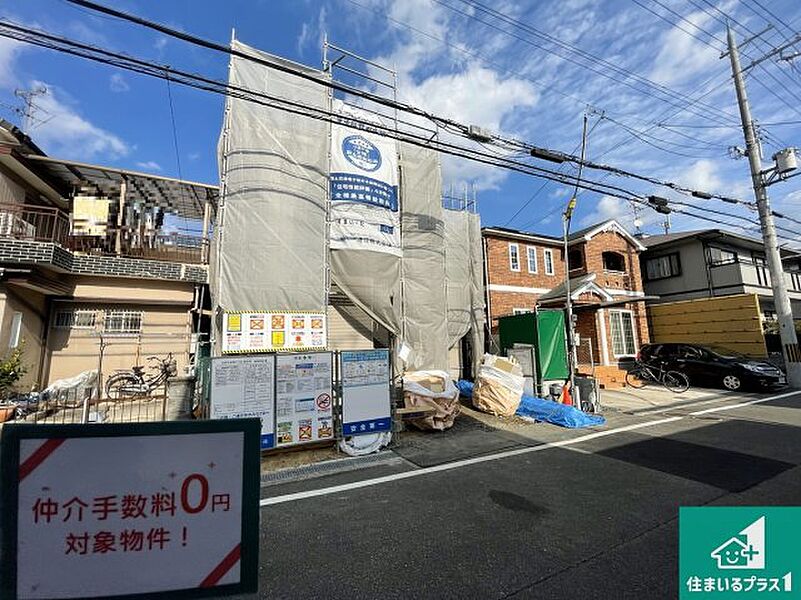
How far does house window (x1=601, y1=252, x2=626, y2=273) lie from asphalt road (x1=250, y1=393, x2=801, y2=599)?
13761 mm

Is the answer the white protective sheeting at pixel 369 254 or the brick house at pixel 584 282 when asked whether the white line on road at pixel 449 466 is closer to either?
the white protective sheeting at pixel 369 254

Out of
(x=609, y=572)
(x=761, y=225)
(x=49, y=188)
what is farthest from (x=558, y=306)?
(x=49, y=188)

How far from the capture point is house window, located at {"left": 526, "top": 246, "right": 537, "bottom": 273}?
1718 centimetres

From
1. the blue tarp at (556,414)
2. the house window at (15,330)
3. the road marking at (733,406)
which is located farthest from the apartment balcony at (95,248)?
the road marking at (733,406)

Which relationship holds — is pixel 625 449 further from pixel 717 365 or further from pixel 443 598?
pixel 717 365

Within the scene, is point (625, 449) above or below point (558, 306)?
below

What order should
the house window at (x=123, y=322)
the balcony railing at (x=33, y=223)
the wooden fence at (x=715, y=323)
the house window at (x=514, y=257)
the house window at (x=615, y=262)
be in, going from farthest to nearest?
the house window at (x=615, y=262) → the house window at (x=514, y=257) → the wooden fence at (x=715, y=323) → the house window at (x=123, y=322) → the balcony railing at (x=33, y=223)

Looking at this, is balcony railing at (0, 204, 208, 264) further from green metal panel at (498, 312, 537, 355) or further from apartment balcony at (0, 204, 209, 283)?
green metal panel at (498, 312, 537, 355)

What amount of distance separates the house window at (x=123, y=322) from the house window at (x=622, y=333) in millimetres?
18894

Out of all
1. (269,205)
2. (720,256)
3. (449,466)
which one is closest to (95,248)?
(269,205)

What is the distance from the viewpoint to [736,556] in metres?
2.78

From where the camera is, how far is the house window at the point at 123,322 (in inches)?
450

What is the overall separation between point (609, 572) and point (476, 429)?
5120 mm

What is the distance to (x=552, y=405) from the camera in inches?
348
